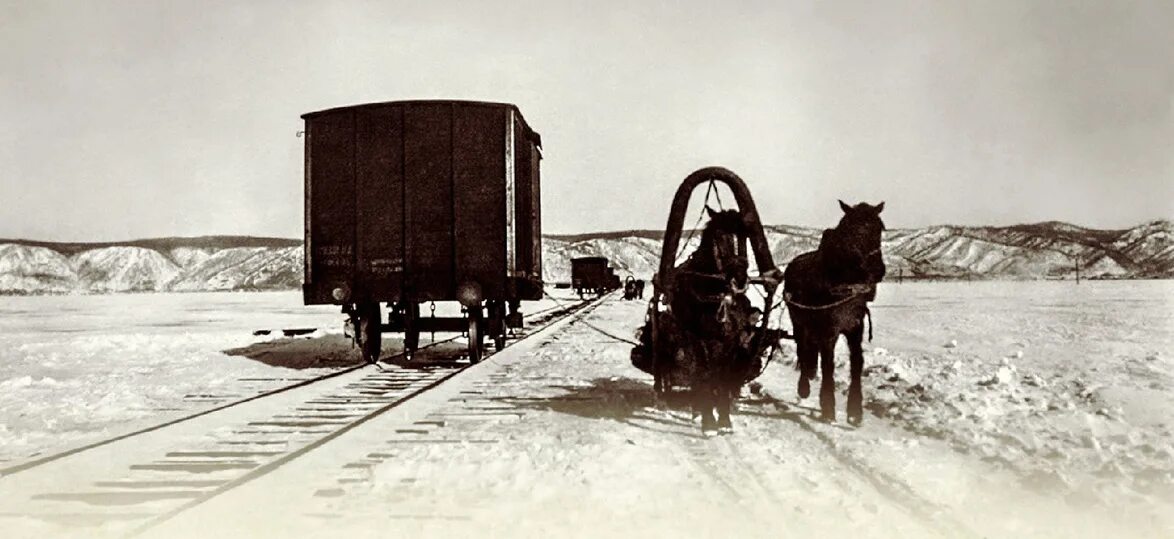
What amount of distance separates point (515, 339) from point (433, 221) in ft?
22.7

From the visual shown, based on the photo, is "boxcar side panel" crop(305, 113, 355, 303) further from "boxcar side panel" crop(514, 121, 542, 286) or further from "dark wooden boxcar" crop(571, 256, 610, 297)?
"dark wooden boxcar" crop(571, 256, 610, 297)

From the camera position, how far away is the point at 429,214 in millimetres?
12812

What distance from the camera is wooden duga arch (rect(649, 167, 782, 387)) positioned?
679 cm

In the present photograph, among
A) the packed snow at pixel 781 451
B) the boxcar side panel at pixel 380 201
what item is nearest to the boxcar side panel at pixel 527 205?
the boxcar side panel at pixel 380 201

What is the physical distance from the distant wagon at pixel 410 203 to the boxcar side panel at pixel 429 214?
0.02 metres

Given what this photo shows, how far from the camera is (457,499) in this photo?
15.8 ft

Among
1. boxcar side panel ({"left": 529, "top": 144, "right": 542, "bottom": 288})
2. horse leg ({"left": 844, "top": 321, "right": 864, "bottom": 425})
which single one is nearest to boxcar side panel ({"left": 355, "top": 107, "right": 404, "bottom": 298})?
boxcar side panel ({"left": 529, "top": 144, "right": 542, "bottom": 288})

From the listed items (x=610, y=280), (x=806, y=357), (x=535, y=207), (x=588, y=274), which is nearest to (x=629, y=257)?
(x=610, y=280)

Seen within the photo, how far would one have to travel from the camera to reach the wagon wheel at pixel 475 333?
13.5 metres

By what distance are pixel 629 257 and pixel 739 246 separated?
615 feet

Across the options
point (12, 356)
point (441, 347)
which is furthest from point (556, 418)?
point (12, 356)

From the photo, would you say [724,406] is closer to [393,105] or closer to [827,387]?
[827,387]

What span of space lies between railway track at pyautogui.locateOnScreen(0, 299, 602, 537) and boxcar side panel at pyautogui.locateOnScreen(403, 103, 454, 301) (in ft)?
10.7

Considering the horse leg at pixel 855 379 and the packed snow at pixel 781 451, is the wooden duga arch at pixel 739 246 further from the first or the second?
the packed snow at pixel 781 451
